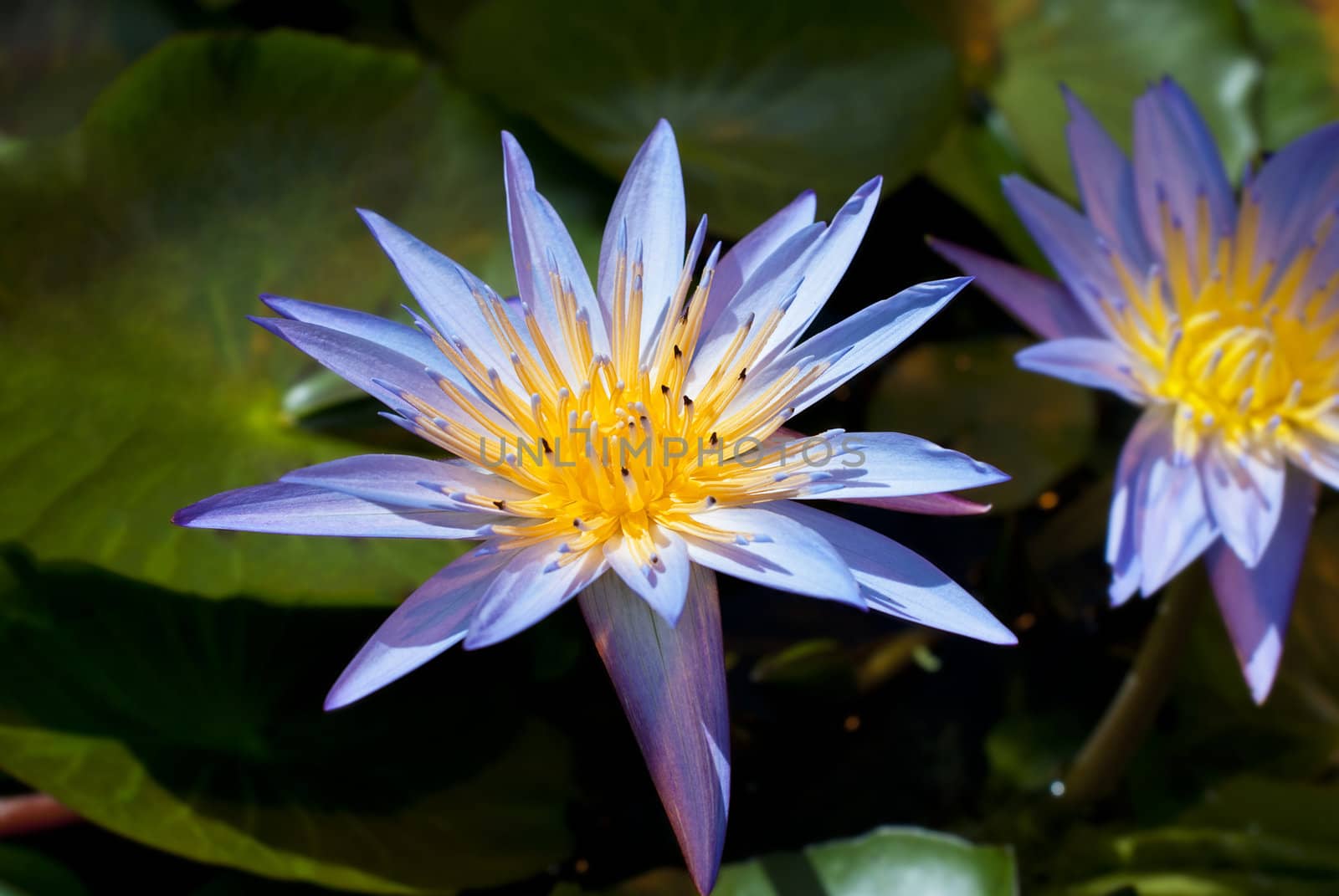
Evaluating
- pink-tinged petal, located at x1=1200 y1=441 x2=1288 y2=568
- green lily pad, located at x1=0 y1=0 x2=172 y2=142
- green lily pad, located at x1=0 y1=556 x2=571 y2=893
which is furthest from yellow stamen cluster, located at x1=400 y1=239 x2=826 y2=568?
green lily pad, located at x1=0 y1=0 x2=172 y2=142

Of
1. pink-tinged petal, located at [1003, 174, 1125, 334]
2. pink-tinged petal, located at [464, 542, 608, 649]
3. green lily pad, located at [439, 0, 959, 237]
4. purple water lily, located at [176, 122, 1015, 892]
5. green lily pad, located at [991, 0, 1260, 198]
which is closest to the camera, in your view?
pink-tinged petal, located at [464, 542, 608, 649]

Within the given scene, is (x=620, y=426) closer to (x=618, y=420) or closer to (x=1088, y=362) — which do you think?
(x=618, y=420)

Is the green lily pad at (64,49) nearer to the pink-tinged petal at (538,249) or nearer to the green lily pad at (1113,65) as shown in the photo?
the pink-tinged petal at (538,249)

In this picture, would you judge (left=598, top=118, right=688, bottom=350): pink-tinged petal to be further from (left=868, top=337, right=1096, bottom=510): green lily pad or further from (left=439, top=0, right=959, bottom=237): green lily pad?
(left=868, top=337, right=1096, bottom=510): green lily pad

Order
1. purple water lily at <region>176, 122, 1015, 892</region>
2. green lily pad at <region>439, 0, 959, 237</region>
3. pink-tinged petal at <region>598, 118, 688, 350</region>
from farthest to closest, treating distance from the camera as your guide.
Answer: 1. green lily pad at <region>439, 0, 959, 237</region>
2. pink-tinged petal at <region>598, 118, 688, 350</region>
3. purple water lily at <region>176, 122, 1015, 892</region>

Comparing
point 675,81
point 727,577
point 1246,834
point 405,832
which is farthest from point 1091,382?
point 405,832

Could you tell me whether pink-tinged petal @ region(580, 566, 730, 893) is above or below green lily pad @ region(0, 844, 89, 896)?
above

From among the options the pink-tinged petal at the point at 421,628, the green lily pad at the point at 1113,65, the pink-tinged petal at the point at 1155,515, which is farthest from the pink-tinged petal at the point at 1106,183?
the pink-tinged petal at the point at 421,628
